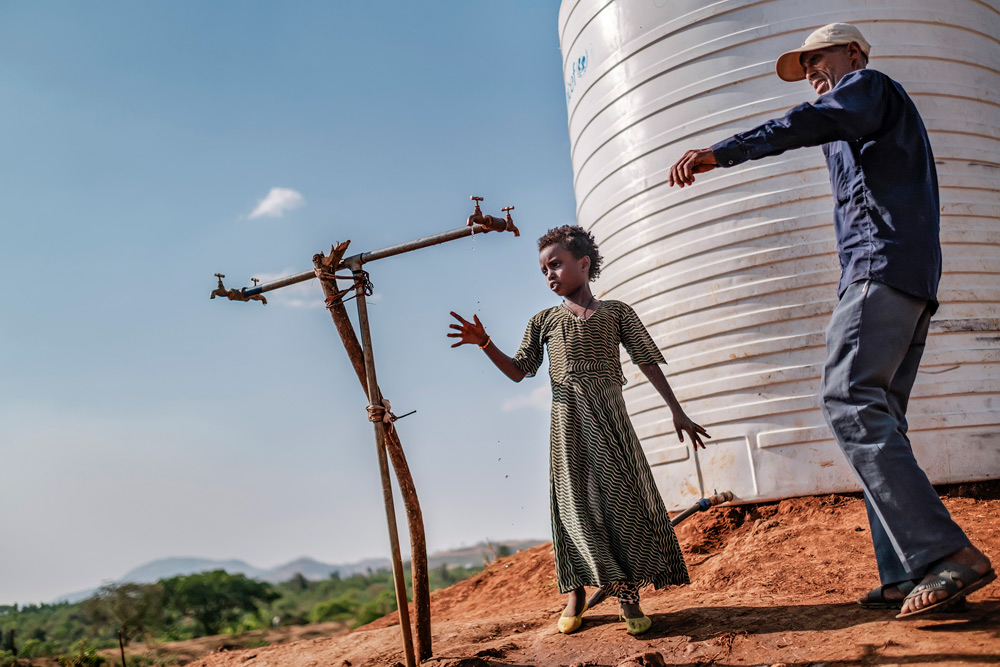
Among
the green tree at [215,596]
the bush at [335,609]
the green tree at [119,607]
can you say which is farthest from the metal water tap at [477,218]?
the bush at [335,609]

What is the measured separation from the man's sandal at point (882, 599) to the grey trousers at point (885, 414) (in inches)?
1.2

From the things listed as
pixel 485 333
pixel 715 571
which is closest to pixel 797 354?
pixel 715 571

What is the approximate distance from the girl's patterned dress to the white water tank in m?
1.46

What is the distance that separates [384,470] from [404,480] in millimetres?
149

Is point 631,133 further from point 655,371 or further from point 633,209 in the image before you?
point 655,371

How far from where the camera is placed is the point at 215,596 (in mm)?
23297

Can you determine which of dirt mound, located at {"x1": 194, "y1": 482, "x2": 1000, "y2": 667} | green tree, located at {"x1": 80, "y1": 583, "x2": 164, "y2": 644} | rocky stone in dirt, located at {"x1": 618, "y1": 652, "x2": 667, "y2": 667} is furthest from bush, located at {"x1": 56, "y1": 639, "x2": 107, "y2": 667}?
green tree, located at {"x1": 80, "y1": 583, "x2": 164, "y2": 644}

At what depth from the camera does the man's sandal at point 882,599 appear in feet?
8.99

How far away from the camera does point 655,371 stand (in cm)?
352

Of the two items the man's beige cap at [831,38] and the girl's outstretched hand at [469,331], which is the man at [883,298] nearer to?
the man's beige cap at [831,38]

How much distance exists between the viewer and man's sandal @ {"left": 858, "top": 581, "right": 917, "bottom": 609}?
2740 millimetres

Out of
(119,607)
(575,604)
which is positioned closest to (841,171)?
(575,604)

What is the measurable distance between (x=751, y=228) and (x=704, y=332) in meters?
0.71

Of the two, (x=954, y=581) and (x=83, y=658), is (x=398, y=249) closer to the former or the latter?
(x=954, y=581)
